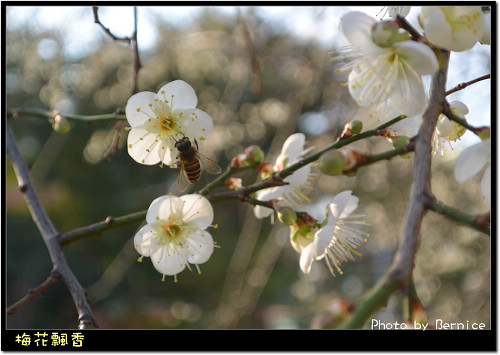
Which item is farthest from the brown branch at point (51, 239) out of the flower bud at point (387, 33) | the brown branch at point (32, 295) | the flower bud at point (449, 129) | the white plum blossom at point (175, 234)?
the flower bud at point (449, 129)

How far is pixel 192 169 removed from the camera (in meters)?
1.19

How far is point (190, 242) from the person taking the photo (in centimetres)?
115

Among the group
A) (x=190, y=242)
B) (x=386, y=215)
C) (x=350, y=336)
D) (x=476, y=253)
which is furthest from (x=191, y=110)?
(x=386, y=215)

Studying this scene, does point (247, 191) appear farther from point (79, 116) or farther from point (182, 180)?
point (79, 116)

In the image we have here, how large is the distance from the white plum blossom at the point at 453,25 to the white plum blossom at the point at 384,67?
24mm

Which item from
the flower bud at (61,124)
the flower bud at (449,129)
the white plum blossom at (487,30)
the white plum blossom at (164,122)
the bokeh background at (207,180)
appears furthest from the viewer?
the bokeh background at (207,180)

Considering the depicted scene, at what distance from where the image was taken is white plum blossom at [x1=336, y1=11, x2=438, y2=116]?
2.55 ft

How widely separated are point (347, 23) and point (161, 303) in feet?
18.9

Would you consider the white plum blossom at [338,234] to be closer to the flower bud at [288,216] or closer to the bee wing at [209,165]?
the flower bud at [288,216]

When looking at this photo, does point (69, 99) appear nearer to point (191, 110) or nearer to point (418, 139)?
point (191, 110)

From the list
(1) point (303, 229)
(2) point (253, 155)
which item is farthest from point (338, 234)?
(2) point (253, 155)

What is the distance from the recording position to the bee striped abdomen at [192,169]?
118 cm

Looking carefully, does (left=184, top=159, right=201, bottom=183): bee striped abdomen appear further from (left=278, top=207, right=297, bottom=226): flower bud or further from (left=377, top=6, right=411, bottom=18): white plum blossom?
(left=377, top=6, right=411, bottom=18): white plum blossom

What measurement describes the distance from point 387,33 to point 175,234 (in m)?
0.62
